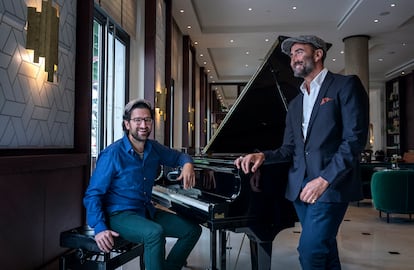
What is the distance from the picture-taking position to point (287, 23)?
10.5 meters

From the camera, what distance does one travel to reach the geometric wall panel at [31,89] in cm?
266

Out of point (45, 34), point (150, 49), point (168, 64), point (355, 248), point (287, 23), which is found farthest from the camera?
point (287, 23)

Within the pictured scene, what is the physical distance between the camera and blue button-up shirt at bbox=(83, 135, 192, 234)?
2.15 metres

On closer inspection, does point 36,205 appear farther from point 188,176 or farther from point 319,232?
point 319,232

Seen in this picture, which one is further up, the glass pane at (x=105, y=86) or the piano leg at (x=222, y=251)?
the glass pane at (x=105, y=86)

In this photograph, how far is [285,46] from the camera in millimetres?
2041

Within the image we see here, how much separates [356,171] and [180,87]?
962 centimetres

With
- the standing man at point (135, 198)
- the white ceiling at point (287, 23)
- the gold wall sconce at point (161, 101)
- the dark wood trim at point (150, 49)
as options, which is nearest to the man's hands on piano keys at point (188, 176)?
the standing man at point (135, 198)

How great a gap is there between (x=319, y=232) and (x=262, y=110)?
1.55m

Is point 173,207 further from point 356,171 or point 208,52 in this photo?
point 208,52

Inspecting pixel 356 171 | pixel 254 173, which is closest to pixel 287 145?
pixel 254 173

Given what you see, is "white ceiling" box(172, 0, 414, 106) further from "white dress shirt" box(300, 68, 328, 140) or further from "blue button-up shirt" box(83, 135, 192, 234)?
"white dress shirt" box(300, 68, 328, 140)

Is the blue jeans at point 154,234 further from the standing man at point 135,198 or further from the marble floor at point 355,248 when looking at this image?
the marble floor at point 355,248

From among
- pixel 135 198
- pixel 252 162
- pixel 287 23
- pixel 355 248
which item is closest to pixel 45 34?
pixel 135 198
